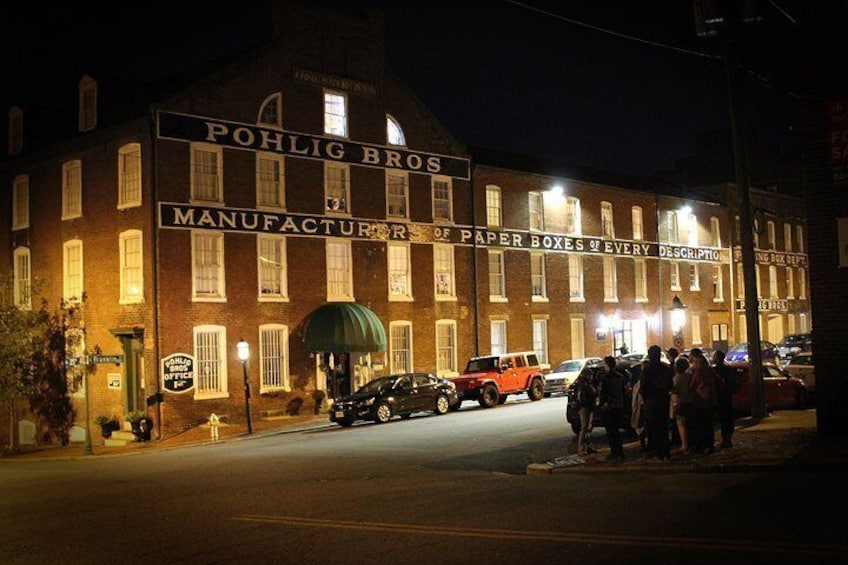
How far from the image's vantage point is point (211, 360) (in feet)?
108

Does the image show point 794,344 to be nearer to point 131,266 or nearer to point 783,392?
point 783,392

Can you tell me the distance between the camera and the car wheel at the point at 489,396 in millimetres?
34719

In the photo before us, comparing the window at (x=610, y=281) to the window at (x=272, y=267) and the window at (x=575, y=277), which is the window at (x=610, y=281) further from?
the window at (x=272, y=267)

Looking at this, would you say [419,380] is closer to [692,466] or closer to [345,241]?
[345,241]

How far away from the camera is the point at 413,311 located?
1570 inches

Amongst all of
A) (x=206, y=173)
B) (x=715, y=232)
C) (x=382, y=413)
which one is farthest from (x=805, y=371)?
(x=715, y=232)

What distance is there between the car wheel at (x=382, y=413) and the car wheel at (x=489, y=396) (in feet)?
16.6

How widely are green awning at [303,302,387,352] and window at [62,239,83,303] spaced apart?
28.9ft

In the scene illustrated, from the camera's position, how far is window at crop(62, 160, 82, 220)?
35.7 meters

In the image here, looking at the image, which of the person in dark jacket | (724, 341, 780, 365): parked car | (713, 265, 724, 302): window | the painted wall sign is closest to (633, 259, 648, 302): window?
(713, 265, 724, 302): window

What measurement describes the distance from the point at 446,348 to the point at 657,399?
2529 centimetres

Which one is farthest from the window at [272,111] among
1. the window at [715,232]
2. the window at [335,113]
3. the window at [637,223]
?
the window at [715,232]

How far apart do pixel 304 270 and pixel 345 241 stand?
7.77 ft

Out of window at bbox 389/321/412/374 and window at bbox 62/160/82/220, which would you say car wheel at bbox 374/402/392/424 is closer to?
window at bbox 389/321/412/374
